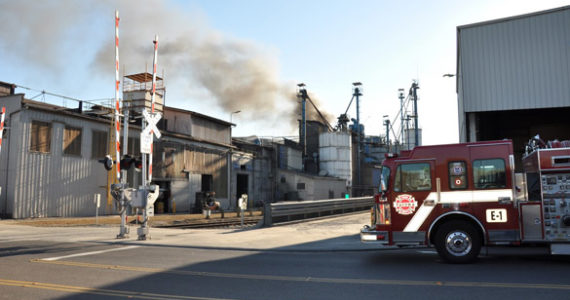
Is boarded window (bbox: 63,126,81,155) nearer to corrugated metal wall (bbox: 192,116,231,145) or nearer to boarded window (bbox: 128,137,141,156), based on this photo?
boarded window (bbox: 128,137,141,156)

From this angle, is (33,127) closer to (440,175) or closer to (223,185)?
(223,185)

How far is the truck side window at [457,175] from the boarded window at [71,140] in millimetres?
27088

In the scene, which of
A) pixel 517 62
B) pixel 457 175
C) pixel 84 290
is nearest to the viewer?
pixel 84 290

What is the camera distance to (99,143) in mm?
31625

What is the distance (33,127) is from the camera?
27172 millimetres

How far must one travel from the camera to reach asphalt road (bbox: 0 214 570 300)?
6512 mm

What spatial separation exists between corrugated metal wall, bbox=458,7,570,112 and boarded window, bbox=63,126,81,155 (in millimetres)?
25724

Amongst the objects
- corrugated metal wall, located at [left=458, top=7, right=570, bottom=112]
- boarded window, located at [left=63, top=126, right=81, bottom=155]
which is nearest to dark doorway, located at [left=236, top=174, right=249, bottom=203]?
boarded window, located at [left=63, top=126, right=81, bottom=155]

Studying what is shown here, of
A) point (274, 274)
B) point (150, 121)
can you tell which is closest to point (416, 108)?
point (150, 121)

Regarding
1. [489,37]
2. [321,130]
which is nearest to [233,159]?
[321,130]

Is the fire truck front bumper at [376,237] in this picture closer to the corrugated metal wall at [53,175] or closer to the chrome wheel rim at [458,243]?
the chrome wheel rim at [458,243]

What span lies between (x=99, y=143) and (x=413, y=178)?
27553mm

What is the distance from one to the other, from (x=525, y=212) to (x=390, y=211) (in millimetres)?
2890

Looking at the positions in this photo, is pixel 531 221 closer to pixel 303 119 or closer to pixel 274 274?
pixel 274 274
